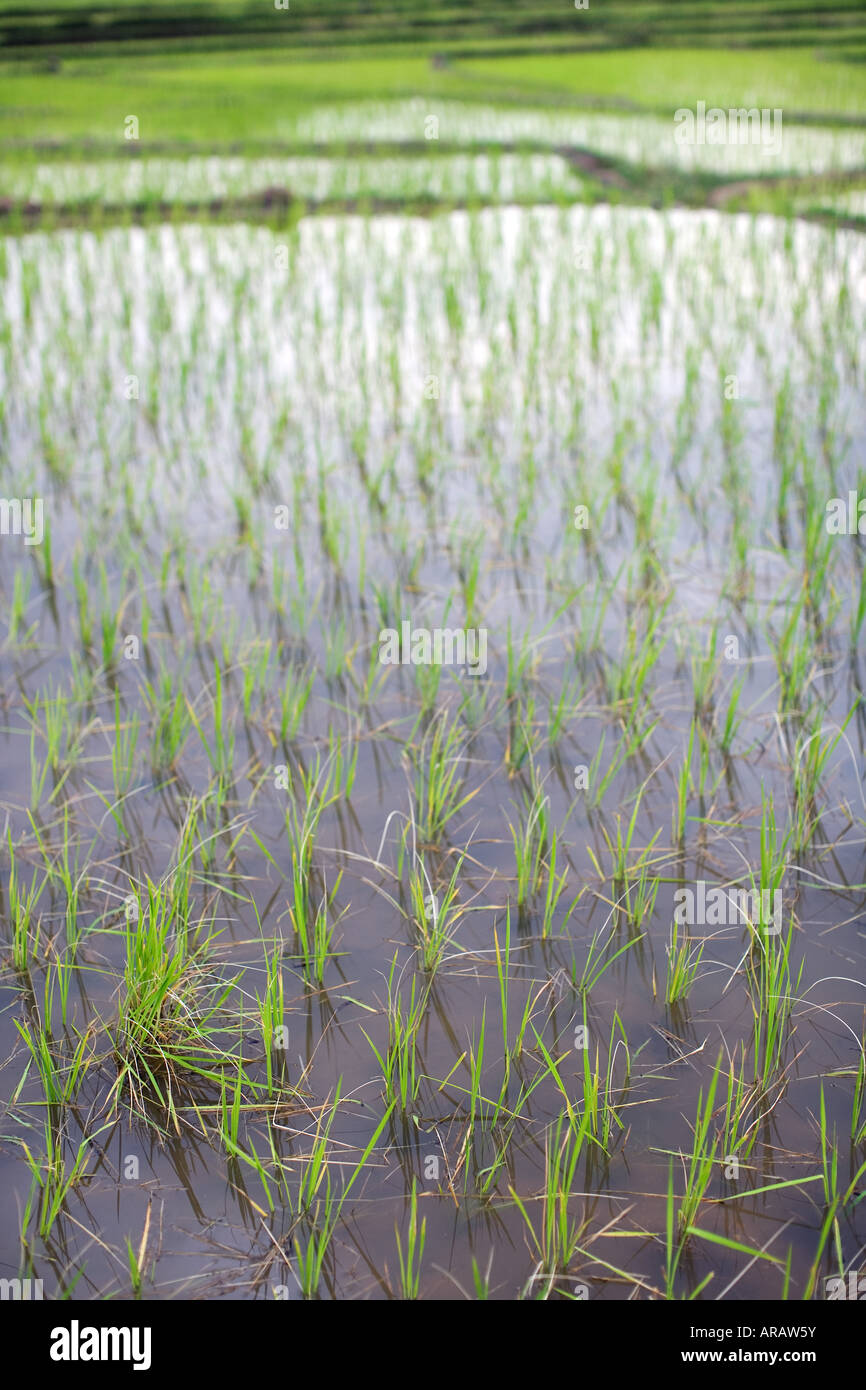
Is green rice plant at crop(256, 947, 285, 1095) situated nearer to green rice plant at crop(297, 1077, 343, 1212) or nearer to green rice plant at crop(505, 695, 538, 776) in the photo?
green rice plant at crop(297, 1077, 343, 1212)

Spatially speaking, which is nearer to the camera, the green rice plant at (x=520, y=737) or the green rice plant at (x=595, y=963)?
the green rice plant at (x=595, y=963)

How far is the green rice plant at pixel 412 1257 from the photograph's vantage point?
1102 millimetres

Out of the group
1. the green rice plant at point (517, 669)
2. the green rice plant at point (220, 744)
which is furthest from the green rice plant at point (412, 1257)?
the green rice plant at point (517, 669)

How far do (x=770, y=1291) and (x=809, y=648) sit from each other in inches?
55.3

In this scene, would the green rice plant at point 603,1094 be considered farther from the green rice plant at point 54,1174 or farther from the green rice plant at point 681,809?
the green rice plant at point 54,1174

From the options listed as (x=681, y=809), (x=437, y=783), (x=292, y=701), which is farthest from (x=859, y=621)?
(x=292, y=701)

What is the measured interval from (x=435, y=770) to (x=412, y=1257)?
861 millimetres

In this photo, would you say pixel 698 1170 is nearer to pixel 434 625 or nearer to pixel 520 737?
pixel 520 737

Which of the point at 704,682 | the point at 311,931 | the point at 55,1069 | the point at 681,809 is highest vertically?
the point at 704,682

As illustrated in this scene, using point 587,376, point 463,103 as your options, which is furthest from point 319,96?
point 587,376

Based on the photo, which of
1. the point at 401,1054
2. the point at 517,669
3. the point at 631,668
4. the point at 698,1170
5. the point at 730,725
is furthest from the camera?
the point at 517,669

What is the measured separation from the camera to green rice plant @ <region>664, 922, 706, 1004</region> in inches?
58.0

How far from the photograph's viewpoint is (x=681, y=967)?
A: 148cm
